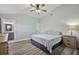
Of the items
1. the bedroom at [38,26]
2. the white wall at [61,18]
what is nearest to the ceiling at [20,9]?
the bedroom at [38,26]

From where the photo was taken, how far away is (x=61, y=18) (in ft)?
5.05

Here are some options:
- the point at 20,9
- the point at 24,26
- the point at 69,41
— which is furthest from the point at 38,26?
the point at 69,41

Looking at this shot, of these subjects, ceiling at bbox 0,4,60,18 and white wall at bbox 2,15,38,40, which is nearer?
ceiling at bbox 0,4,60,18

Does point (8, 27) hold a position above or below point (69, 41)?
above

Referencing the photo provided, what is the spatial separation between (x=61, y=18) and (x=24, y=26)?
0.68 meters

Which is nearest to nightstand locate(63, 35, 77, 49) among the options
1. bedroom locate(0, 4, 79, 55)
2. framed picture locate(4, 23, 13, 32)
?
bedroom locate(0, 4, 79, 55)

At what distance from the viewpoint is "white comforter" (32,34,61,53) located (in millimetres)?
1472

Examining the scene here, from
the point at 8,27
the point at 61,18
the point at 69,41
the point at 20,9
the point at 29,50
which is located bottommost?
the point at 29,50

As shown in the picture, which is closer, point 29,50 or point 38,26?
point 29,50

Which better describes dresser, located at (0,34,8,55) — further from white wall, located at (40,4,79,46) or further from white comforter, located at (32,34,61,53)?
white wall, located at (40,4,79,46)

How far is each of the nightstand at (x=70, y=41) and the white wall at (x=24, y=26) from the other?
564mm

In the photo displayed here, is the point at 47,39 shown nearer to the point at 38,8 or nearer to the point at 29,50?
the point at 29,50

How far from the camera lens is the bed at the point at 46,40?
1.47 metres
